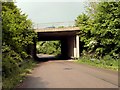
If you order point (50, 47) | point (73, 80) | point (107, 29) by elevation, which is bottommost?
point (50, 47)

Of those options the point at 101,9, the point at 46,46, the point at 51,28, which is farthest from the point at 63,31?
the point at 46,46

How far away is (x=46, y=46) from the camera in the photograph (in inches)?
3713

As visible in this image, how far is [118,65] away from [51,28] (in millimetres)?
21255

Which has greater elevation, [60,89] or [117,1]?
[117,1]

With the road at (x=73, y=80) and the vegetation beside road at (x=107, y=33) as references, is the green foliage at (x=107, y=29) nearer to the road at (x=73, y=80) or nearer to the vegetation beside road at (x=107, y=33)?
the vegetation beside road at (x=107, y=33)

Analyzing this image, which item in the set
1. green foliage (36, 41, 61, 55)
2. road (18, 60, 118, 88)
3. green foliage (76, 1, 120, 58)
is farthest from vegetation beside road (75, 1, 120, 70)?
green foliage (36, 41, 61, 55)

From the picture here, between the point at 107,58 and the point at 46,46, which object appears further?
the point at 46,46

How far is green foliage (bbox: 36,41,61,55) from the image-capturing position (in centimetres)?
8550

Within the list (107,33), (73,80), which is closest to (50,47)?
(107,33)

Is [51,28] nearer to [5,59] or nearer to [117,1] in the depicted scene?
[117,1]

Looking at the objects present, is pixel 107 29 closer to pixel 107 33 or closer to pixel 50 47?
pixel 107 33

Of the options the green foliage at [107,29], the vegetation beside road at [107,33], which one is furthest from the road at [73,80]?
the green foliage at [107,29]

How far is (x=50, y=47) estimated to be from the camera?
300ft

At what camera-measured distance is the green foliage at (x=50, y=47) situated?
85.5 m
